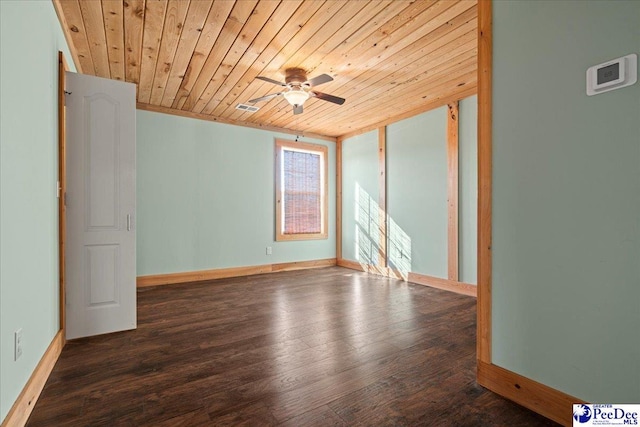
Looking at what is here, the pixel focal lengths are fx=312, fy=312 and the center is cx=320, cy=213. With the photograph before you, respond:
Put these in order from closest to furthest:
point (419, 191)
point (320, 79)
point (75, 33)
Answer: point (75, 33) < point (320, 79) < point (419, 191)

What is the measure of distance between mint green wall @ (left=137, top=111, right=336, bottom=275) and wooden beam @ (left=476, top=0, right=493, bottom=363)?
4099 millimetres

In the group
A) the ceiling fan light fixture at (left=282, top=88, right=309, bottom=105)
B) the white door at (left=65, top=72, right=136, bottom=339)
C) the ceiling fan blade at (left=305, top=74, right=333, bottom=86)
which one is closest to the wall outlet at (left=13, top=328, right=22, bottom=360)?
the white door at (left=65, top=72, right=136, bottom=339)

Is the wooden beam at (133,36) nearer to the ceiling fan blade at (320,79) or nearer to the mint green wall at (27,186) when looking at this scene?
the mint green wall at (27,186)

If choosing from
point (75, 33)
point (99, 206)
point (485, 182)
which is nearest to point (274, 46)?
point (75, 33)

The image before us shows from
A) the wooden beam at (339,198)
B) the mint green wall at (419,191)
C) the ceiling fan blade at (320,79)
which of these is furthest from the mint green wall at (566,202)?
the wooden beam at (339,198)

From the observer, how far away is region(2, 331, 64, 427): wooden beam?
1413 millimetres

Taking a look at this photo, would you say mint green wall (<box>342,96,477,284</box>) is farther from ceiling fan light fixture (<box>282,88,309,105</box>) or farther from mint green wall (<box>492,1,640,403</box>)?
mint green wall (<box>492,1,640,403</box>)

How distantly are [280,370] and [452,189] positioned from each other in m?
3.24

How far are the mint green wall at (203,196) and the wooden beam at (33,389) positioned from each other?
2412 mm

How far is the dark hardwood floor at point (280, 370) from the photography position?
5.21 ft

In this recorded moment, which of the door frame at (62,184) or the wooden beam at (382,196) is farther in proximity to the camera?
the wooden beam at (382,196)

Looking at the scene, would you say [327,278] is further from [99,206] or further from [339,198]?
[99,206]

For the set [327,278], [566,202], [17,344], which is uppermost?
[566,202]

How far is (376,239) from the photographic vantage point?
5414 mm
